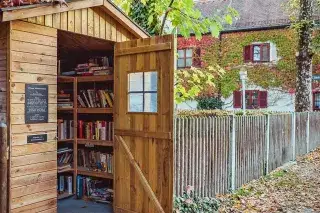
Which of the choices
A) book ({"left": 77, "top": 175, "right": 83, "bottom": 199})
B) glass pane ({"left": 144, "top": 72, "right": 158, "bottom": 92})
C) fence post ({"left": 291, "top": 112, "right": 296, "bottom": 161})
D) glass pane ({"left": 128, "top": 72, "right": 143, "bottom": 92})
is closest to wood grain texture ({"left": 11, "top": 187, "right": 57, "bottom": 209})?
book ({"left": 77, "top": 175, "right": 83, "bottom": 199})

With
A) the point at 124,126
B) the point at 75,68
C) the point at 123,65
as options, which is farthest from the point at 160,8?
the point at 124,126

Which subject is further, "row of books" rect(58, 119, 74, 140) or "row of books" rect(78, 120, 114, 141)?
"row of books" rect(58, 119, 74, 140)

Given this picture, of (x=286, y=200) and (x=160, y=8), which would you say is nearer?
(x=286, y=200)

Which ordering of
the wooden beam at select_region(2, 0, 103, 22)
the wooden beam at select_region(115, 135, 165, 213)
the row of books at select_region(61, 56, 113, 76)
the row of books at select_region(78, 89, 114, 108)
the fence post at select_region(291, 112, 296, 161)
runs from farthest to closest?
the fence post at select_region(291, 112, 296, 161), the row of books at select_region(61, 56, 113, 76), the row of books at select_region(78, 89, 114, 108), the wooden beam at select_region(115, 135, 165, 213), the wooden beam at select_region(2, 0, 103, 22)

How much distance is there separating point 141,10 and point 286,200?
7.38m

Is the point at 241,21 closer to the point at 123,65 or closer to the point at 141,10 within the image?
the point at 141,10

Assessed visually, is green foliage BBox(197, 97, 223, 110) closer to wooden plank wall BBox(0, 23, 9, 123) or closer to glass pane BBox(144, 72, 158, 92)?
glass pane BBox(144, 72, 158, 92)

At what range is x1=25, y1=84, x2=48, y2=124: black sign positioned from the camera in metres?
5.03

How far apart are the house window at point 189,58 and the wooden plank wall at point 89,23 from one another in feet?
57.5

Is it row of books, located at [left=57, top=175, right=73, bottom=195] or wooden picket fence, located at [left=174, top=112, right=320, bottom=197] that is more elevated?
wooden picket fence, located at [left=174, top=112, right=320, bottom=197]

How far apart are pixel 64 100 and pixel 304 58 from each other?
11151 millimetres

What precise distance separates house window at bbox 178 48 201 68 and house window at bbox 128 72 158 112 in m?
18.2

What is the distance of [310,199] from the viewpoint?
7383mm

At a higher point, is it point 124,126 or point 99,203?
point 124,126
